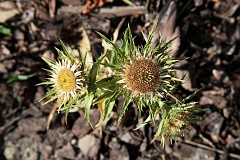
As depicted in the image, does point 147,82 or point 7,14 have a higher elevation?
point 7,14

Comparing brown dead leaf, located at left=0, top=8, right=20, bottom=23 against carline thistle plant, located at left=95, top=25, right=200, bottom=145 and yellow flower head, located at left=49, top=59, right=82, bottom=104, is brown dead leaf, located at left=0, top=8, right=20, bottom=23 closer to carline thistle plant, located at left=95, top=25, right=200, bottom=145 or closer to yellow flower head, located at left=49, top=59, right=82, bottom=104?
yellow flower head, located at left=49, top=59, right=82, bottom=104

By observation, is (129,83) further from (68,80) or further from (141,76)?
(68,80)

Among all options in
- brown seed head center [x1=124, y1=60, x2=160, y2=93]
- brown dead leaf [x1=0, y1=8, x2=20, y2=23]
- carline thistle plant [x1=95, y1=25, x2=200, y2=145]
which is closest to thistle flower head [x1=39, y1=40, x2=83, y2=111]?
carline thistle plant [x1=95, y1=25, x2=200, y2=145]

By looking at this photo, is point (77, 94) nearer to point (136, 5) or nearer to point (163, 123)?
point (163, 123)

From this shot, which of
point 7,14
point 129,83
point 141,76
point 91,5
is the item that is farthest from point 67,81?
point 7,14

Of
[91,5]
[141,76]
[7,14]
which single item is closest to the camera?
[141,76]

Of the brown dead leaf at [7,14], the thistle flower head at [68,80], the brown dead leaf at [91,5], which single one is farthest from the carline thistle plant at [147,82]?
the brown dead leaf at [7,14]

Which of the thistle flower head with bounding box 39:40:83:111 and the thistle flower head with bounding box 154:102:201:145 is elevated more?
the thistle flower head with bounding box 39:40:83:111
